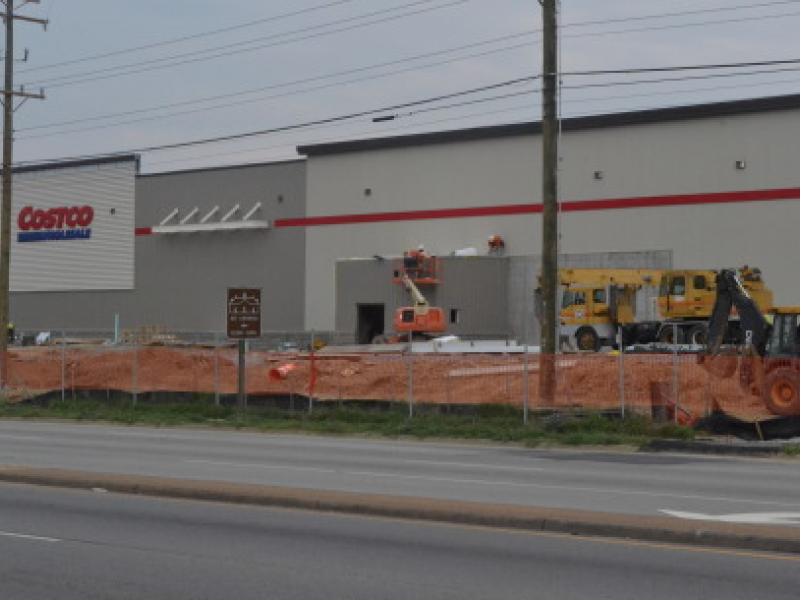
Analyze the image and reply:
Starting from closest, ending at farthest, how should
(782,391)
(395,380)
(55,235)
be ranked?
1. (782,391)
2. (395,380)
3. (55,235)

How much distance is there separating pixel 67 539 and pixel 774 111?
149ft

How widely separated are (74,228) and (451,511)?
6937 cm

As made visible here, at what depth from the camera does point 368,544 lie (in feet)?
38.4

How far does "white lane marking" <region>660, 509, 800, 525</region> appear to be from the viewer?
1272 cm

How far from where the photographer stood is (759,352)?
28.8m

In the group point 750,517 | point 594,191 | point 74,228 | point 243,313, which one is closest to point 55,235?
point 74,228

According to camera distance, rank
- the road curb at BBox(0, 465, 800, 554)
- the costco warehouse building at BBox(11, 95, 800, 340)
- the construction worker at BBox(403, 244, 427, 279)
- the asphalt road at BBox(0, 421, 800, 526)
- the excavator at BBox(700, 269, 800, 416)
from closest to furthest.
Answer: the road curb at BBox(0, 465, 800, 554)
the asphalt road at BBox(0, 421, 800, 526)
the excavator at BBox(700, 269, 800, 416)
the costco warehouse building at BBox(11, 95, 800, 340)
the construction worker at BBox(403, 244, 427, 279)

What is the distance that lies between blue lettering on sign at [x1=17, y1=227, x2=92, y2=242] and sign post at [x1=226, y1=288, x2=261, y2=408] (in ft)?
160

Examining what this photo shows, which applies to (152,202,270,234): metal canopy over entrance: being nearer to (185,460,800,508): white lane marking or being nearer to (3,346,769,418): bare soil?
(3,346,769,418): bare soil

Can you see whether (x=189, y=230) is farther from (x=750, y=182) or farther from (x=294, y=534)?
(x=294, y=534)

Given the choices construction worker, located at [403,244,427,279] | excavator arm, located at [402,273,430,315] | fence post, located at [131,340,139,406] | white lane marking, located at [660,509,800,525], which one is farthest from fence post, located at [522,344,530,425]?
construction worker, located at [403,244,427,279]

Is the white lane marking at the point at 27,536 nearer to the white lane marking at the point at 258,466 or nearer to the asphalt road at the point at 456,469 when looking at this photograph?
the asphalt road at the point at 456,469

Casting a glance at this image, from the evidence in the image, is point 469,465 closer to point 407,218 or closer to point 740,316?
point 740,316

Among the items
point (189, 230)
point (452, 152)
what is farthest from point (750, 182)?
point (189, 230)
